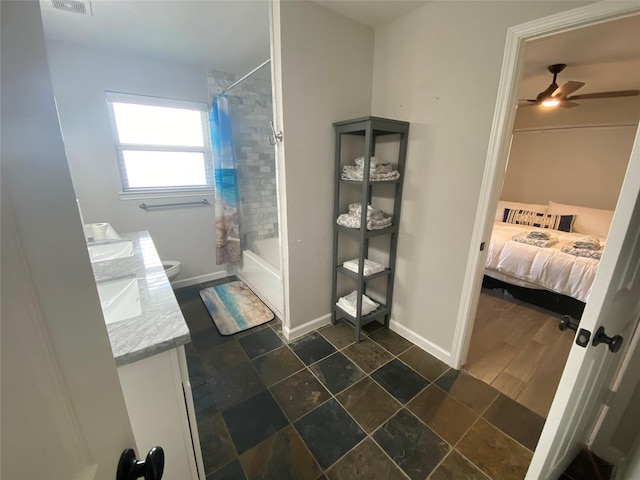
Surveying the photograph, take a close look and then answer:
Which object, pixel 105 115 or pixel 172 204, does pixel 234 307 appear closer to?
pixel 172 204

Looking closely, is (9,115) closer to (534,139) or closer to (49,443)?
(49,443)

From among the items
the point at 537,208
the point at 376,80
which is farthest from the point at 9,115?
the point at 537,208

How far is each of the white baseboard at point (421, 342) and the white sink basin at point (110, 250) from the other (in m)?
2.02

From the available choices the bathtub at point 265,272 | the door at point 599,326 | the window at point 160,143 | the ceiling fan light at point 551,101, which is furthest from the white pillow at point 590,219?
the window at point 160,143

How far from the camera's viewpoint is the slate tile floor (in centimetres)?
126

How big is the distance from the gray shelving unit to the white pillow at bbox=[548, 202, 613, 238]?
3.09 m

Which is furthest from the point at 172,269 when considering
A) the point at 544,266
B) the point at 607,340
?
the point at 544,266

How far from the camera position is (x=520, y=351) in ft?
6.69

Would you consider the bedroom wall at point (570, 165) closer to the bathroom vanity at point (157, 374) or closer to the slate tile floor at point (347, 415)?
the slate tile floor at point (347, 415)

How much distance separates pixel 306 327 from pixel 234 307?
0.82 metres

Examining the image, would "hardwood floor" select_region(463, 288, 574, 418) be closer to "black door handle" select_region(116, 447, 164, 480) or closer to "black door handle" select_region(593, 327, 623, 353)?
"black door handle" select_region(593, 327, 623, 353)

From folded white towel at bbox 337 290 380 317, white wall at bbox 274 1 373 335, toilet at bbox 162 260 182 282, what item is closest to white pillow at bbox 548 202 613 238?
folded white towel at bbox 337 290 380 317

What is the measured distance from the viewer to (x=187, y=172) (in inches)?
112

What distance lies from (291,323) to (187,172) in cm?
199
